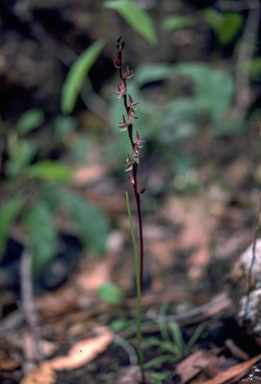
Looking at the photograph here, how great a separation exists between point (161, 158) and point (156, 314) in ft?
5.30

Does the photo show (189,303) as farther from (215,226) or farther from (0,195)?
(0,195)

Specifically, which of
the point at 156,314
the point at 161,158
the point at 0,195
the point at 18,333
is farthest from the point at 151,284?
the point at 0,195

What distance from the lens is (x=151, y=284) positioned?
1.89m

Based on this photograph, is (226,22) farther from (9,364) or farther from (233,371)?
(9,364)

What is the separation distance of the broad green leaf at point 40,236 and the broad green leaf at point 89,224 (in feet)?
0.68

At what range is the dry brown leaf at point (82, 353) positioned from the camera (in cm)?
127

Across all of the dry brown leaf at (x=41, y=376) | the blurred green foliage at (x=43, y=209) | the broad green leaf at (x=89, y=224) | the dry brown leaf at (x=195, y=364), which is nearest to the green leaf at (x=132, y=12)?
the blurred green foliage at (x=43, y=209)

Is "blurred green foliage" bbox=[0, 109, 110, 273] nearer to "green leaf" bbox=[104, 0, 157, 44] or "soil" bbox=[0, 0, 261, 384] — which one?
"soil" bbox=[0, 0, 261, 384]

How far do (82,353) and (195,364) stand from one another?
1.72 feet

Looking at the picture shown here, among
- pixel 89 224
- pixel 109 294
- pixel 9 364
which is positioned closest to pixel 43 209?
pixel 89 224

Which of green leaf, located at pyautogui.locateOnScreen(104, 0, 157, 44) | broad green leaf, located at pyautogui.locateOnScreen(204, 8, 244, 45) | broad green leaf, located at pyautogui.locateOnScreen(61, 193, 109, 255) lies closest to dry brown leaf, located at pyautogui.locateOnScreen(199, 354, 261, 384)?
broad green leaf, located at pyautogui.locateOnScreen(61, 193, 109, 255)

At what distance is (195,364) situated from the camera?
1055 millimetres

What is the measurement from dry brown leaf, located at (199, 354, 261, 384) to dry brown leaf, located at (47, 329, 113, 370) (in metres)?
0.56

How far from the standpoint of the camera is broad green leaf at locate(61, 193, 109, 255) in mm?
2049
